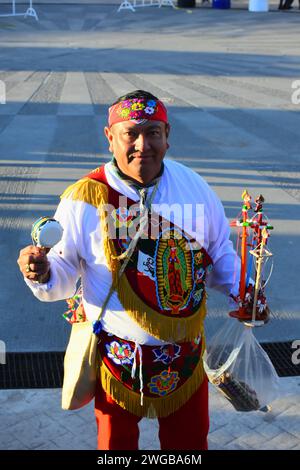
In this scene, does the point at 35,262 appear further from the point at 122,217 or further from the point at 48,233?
the point at 122,217

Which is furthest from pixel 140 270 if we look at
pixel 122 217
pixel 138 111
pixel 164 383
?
pixel 138 111

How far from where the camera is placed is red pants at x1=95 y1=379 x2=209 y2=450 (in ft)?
10.3

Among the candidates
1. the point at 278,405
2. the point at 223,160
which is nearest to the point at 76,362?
the point at 278,405

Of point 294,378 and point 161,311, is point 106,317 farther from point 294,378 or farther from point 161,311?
point 294,378

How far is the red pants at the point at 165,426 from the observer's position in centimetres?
314

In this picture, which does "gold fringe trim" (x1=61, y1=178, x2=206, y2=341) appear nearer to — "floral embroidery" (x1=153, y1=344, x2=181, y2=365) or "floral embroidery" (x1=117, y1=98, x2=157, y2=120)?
"floral embroidery" (x1=153, y1=344, x2=181, y2=365)

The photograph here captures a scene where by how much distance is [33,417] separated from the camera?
4.29 m

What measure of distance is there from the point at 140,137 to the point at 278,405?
83.1 inches

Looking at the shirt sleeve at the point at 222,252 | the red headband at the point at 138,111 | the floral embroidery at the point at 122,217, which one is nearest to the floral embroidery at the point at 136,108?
the red headband at the point at 138,111

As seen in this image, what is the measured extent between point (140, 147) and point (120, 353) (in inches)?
32.9

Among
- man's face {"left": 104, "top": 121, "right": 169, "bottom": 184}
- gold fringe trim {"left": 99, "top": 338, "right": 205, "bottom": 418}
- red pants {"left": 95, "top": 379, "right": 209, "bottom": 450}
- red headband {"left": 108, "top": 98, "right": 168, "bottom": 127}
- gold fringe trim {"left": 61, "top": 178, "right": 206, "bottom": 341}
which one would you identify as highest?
red headband {"left": 108, "top": 98, "right": 168, "bottom": 127}

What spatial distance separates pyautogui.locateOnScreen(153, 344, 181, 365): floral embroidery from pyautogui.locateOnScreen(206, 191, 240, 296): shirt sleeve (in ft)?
1.14

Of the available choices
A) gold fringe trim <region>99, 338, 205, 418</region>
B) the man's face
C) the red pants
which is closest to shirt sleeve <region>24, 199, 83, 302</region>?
the man's face

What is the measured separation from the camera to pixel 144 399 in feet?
10.3
